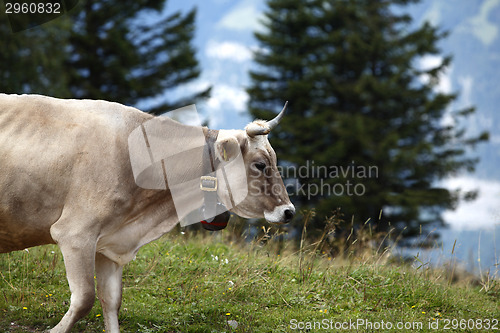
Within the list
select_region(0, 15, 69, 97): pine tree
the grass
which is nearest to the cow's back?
the grass

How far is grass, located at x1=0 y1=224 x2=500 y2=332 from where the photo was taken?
5789 mm

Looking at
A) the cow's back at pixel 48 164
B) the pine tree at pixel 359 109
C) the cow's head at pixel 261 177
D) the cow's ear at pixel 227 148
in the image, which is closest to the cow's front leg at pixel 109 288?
the cow's back at pixel 48 164

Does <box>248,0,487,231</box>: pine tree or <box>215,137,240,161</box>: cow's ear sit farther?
<box>248,0,487,231</box>: pine tree

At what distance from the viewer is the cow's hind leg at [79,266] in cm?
435

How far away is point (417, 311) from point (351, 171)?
16185 mm

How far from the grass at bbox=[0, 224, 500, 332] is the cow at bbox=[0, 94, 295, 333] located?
1.18 metres

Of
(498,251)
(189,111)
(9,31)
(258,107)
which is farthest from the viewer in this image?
(258,107)

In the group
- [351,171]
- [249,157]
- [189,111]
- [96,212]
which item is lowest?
[351,171]

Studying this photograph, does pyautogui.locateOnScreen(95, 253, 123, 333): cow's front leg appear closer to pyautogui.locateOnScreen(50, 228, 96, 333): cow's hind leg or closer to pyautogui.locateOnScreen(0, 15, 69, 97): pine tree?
pyautogui.locateOnScreen(50, 228, 96, 333): cow's hind leg

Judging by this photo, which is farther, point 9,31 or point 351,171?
point 351,171

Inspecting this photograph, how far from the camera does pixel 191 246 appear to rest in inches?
321

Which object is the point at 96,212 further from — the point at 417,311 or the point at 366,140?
the point at 366,140

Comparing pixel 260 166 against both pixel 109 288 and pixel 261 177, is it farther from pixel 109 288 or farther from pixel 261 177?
pixel 109 288

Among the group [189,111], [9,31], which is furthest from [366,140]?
[189,111]
